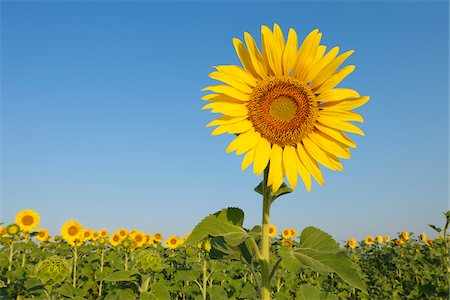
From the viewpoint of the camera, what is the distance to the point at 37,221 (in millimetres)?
10109

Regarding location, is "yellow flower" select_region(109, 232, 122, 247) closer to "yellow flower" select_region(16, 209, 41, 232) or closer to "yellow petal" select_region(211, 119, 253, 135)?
"yellow flower" select_region(16, 209, 41, 232)

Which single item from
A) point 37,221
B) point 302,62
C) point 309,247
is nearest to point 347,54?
point 302,62

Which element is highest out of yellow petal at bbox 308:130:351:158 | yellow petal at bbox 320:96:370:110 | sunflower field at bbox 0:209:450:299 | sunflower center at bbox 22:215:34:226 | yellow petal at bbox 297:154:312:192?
yellow petal at bbox 320:96:370:110

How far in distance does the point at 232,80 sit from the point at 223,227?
2.77ft

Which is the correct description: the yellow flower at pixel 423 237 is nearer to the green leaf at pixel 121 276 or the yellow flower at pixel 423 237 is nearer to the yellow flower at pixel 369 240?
the yellow flower at pixel 369 240

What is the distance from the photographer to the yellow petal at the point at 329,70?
2426 millimetres

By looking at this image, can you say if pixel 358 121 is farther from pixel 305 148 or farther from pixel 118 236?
pixel 118 236

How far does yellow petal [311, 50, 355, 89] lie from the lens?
2.43 meters

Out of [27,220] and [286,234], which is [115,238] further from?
[286,234]

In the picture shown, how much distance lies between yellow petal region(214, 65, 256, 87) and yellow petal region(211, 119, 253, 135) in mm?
233

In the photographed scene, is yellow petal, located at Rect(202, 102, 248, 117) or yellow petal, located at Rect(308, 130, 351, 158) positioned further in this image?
yellow petal, located at Rect(308, 130, 351, 158)

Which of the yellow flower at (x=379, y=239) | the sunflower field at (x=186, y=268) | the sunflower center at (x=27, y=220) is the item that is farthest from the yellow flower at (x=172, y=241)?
the yellow flower at (x=379, y=239)

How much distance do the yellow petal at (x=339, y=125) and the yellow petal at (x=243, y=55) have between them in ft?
1.69

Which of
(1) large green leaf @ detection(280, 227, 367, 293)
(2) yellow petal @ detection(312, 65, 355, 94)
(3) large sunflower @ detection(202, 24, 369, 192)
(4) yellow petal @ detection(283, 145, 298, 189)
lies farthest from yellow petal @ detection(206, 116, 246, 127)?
(1) large green leaf @ detection(280, 227, 367, 293)
